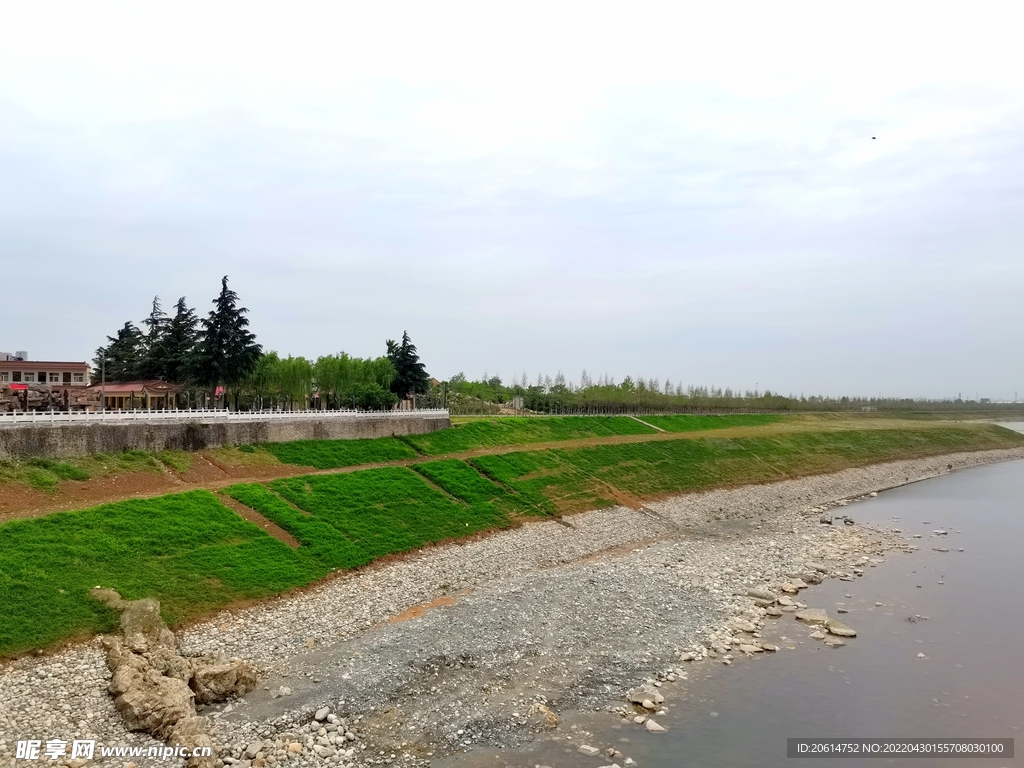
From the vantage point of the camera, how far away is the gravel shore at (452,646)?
15711 mm

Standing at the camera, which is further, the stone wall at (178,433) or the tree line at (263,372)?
the tree line at (263,372)

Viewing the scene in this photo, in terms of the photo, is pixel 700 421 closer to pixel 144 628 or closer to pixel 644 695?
pixel 644 695

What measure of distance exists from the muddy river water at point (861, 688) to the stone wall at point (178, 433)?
27.2 meters

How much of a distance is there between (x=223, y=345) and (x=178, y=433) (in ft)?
63.9

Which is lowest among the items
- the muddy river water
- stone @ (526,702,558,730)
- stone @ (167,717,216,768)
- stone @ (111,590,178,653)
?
the muddy river water

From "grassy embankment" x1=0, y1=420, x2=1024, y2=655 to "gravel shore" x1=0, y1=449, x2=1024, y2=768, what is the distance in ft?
4.44

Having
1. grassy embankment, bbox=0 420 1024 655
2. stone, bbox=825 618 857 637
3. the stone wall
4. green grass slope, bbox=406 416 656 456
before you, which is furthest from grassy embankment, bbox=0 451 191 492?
stone, bbox=825 618 857 637

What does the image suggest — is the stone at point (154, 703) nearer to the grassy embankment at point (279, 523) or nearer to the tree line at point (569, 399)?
the grassy embankment at point (279, 523)

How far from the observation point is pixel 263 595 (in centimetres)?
2458

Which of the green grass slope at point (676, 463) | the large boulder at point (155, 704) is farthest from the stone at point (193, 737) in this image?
the green grass slope at point (676, 463)

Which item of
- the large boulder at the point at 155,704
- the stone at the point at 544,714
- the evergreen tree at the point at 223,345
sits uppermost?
the evergreen tree at the point at 223,345

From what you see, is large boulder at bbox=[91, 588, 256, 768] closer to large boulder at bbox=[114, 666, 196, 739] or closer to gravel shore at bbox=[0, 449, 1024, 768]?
large boulder at bbox=[114, 666, 196, 739]

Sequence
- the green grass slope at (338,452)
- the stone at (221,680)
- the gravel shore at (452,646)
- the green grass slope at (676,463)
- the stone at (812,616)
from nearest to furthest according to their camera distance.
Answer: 1. the gravel shore at (452,646)
2. the stone at (221,680)
3. the stone at (812,616)
4. the green grass slope at (338,452)
5. the green grass slope at (676,463)

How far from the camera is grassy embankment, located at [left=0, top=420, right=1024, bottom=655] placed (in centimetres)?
2105
